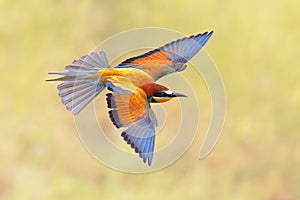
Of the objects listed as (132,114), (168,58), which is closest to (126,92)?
(132,114)

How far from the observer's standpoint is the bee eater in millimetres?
977

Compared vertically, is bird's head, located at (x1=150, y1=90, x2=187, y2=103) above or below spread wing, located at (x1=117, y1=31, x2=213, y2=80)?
below

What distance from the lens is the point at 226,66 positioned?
1943mm

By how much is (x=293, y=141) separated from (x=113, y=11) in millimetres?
539

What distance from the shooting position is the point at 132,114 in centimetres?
100

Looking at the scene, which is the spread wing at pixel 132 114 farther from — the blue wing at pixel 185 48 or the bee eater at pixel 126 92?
the blue wing at pixel 185 48

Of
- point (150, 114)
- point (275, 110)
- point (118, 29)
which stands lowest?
point (150, 114)

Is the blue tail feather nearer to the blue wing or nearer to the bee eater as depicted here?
the bee eater

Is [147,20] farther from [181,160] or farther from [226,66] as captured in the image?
[181,160]

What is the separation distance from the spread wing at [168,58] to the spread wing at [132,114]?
0.04 meters

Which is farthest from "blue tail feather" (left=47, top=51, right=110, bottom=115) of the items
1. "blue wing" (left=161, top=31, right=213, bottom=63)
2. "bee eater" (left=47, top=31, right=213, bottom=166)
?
"blue wing" (left=161, top=31, right=213, bottom=63)

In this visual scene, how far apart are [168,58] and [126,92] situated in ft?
0.43

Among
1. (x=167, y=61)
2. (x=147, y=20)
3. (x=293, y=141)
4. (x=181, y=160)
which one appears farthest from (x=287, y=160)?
(x=167, y=61)

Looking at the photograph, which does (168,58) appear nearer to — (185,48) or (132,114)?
(185,48)
